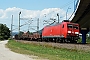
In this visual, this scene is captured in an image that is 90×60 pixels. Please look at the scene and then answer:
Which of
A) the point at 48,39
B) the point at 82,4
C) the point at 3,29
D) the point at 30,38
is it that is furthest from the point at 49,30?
the point at 3,29

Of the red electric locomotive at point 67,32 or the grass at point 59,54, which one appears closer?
the grass at point 59,54

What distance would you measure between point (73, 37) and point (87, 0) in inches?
545

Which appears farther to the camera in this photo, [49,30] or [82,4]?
[49,30]

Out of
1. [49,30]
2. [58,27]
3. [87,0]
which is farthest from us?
[49,30]

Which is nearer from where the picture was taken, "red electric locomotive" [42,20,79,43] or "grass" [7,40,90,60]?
"grass" [7,40,90,60]

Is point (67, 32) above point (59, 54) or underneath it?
above

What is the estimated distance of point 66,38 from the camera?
4616cm

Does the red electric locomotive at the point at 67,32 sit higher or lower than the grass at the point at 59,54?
higher

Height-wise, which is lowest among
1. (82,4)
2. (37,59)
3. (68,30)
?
(37,59)

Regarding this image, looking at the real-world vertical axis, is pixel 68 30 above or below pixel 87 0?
below

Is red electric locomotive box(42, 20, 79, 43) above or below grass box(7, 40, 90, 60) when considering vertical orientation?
above

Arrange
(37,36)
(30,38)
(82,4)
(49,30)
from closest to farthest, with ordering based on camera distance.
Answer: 1. (82,4)
2. (49,30)
3. (37,36)
4. (30,38)

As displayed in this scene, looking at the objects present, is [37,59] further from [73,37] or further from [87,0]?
[73,37]

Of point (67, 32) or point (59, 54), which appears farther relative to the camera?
point (67, 32)
